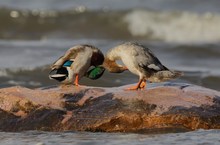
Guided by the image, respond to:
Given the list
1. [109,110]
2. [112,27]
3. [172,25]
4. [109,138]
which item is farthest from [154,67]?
[172,25]

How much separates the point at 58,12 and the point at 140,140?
11679mm

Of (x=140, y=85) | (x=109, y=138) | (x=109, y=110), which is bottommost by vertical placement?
(x=109, y=138)

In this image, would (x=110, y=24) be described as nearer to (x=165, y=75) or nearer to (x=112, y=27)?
(x=112, y=27)

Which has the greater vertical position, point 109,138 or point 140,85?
point 140,85

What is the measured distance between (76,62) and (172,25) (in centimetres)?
1055

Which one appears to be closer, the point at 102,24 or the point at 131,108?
the point at 131,108

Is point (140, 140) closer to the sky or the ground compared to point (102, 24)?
closer to the ground

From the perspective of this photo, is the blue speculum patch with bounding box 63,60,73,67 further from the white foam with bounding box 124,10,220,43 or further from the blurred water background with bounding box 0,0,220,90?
the white foam with bounding box 124,10,220,43

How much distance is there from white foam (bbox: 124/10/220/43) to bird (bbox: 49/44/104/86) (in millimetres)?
9379

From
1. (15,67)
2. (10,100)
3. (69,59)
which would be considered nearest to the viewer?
(10,100)

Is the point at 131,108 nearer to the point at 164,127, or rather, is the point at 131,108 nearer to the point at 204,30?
the point at 164,127

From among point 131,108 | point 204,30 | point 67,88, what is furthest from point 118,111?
point 204,30

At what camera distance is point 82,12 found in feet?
54.1

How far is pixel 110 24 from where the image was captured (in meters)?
16.2
